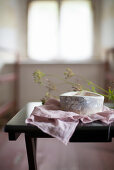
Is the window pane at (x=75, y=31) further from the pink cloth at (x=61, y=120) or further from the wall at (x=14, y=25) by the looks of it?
the pink cloth at (x=61, y=120)

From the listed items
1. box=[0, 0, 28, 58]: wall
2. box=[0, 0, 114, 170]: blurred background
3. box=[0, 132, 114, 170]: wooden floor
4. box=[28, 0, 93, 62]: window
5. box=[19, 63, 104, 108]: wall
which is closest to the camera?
box=[0, 132, 114, 170]: wooden floor

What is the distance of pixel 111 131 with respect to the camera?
40.0 inches

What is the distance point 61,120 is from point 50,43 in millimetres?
3133

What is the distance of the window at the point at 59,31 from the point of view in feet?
13.2

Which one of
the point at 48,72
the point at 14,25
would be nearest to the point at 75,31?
the point at 48,72

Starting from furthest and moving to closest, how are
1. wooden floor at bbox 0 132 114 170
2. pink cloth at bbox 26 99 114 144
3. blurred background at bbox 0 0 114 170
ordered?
blurred background at bbox 0 0 114 170
wooden floor at bbox 0 132 114 170
pink cloth at bbox 26 99 114 144

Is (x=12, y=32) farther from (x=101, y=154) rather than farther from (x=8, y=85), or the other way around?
(x=101, y=154)

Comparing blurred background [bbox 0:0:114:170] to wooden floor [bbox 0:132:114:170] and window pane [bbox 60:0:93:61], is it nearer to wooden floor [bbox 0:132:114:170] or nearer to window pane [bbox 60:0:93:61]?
window pane [bbox 60:0:93:61]

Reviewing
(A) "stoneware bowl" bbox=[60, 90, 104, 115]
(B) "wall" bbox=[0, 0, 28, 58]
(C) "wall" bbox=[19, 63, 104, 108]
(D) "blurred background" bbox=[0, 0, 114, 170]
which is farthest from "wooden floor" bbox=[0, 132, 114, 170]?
(B) "wall" bbox=[0, 0, 28, 58]

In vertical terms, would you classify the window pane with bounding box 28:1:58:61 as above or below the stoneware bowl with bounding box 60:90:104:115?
above

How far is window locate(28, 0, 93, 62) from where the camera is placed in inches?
158

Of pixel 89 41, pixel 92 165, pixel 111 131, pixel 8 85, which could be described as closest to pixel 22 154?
pixel 92 165

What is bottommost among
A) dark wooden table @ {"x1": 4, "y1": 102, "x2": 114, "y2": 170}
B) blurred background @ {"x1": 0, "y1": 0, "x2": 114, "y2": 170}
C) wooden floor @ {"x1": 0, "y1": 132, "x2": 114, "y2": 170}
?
Result: wooden floor @ {"x1": 0, "y1": 132, "x2": 114, "y2": 170}

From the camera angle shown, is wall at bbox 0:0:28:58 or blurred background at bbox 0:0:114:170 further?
blurred background at bbox 0:0:114:170
